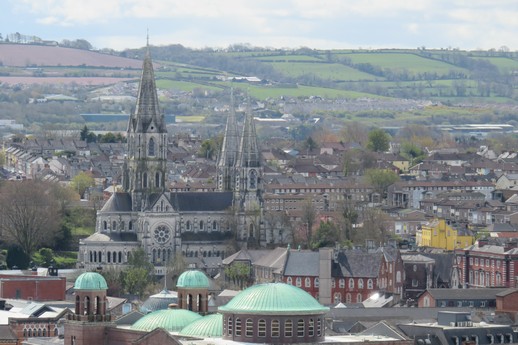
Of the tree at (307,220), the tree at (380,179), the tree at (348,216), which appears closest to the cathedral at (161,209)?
the tree at (307,220)

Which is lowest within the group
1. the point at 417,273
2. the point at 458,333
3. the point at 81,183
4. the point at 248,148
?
the point at 81,183

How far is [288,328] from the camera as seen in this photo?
66.2 metres

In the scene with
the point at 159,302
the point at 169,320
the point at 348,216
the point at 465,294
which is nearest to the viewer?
the point at 169,320

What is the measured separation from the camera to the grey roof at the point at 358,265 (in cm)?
11956

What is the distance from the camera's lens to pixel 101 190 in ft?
549

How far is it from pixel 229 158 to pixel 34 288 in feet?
136

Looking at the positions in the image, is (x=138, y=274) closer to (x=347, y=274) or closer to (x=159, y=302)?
(x=347, y=274)

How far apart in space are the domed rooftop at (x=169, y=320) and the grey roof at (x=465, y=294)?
1326 inches

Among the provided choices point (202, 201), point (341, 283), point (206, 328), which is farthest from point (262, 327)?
point (202, 201)

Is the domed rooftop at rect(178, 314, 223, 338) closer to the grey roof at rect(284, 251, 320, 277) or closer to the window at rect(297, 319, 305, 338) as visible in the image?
the window at rect(297, 319, 305, 338)

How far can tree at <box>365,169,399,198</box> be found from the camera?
177 metres

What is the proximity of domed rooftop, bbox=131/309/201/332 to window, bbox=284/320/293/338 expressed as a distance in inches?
244

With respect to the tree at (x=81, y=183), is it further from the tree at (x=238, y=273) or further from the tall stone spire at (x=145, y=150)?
the tree at (x=238, y=273)

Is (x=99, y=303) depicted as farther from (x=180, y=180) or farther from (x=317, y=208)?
(x=180, y=180)
